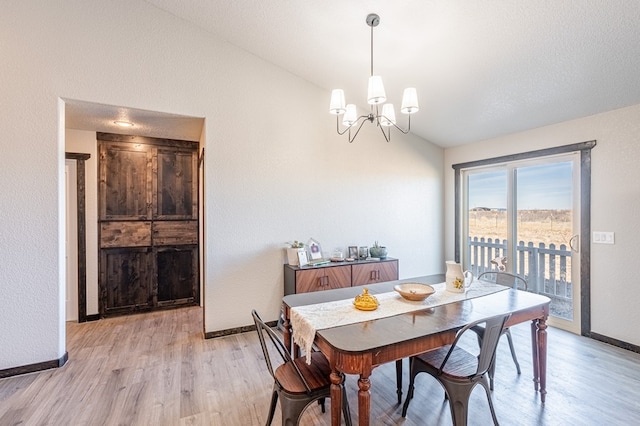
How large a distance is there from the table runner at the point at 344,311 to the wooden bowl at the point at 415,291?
36 mm

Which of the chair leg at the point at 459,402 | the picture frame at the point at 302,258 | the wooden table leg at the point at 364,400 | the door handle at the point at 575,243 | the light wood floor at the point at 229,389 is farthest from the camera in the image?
the picture frame at the point at 302,258

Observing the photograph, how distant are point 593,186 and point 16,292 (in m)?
5.69

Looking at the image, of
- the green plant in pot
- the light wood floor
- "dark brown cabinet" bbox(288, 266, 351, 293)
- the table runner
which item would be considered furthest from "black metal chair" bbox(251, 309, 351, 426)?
the green plant in pot

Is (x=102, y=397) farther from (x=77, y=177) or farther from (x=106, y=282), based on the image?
(x=77, y=177)

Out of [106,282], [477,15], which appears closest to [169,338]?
[106,282]

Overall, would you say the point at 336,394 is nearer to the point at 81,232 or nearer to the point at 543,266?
the point at 543,266

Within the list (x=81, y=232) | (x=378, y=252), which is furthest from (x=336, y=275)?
(x=81, y=232)

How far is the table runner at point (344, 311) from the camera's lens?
1739 mm

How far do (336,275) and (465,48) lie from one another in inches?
107

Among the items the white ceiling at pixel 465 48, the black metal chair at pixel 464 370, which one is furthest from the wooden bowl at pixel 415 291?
the white ceiling at pixel 465 48

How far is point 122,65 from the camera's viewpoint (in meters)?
2.90

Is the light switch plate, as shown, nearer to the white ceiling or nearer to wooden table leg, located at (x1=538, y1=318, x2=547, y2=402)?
the white ceiling

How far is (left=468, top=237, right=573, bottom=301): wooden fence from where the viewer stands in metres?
3.49

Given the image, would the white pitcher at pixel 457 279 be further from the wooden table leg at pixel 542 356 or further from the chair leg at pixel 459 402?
the chair leg at pixel 459 402
